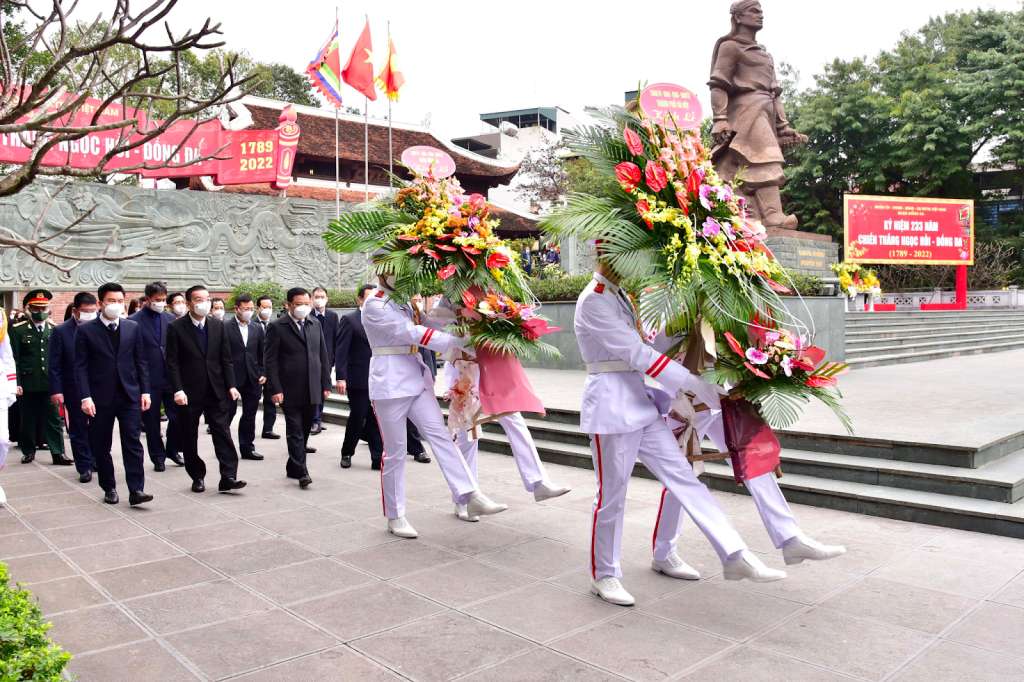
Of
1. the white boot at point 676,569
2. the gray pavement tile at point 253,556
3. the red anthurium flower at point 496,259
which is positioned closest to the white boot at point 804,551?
the white boot at point 676,569

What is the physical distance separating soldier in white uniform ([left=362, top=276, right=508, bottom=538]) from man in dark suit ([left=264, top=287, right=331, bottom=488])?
1686 mm

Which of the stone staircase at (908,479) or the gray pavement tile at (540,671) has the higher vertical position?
the stone staircase at (908,479)

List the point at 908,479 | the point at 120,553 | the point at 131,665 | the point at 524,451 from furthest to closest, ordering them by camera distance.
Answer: the point at 908,479 < the point at 524,451 < the point at 120,553 < the point at 131,665

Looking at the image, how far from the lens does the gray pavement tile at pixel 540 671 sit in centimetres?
276

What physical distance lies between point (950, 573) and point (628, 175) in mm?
2460

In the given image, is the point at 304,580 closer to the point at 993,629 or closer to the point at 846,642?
the point at 846,642

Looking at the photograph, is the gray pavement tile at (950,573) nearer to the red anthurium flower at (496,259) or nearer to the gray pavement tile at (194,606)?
the red anthurium flower at (496,259)

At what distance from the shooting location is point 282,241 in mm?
20375

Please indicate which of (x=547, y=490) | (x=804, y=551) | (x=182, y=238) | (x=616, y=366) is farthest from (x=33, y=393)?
(x=182, y=238)

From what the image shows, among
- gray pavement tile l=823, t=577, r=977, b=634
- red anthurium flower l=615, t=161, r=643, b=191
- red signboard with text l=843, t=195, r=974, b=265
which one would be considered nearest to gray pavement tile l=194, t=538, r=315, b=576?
red anthurium flower l=615, t=161, r=643, b=191

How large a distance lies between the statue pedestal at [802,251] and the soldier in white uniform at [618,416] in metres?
11.1

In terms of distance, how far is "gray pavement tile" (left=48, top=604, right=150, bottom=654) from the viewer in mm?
3157

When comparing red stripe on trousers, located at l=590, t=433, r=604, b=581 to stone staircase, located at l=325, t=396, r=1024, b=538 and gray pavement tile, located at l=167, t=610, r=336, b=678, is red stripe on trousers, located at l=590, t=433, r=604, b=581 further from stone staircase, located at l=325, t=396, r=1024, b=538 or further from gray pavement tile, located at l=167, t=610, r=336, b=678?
stone staircase, located at l=325, t=396, r=1024, b=538

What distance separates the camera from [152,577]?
3.99 meters
